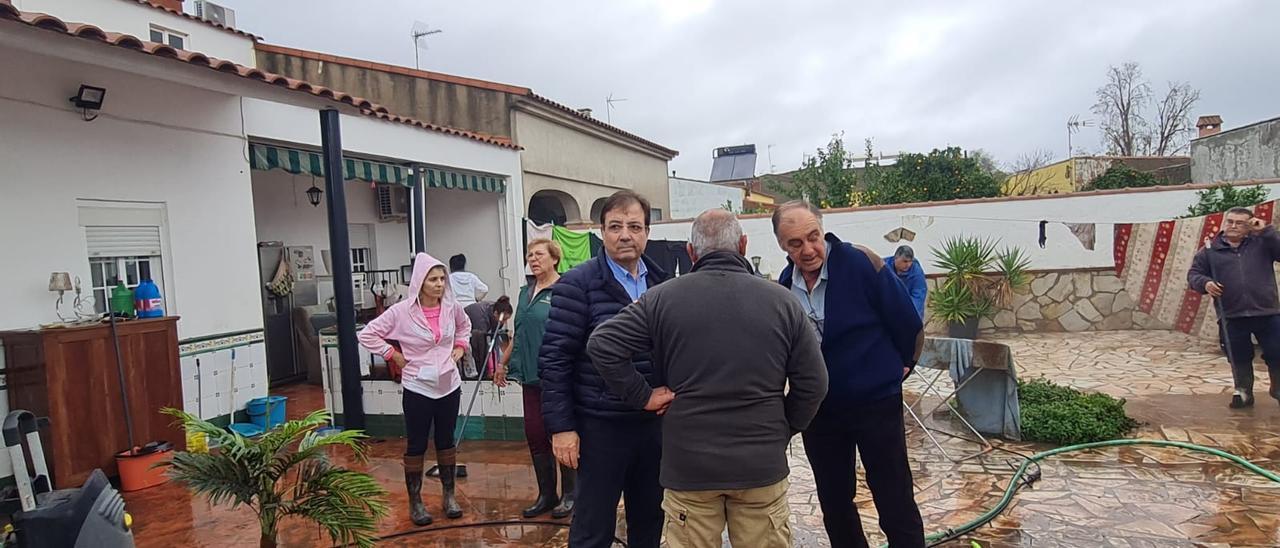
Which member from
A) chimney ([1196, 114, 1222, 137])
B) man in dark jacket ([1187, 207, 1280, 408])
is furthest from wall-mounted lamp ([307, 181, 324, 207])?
chimney ([1196, 114, 1222, 137])

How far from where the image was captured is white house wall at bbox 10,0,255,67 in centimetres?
861

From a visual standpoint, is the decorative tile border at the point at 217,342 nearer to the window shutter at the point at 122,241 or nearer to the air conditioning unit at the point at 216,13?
the window shutter at the point at 122,241

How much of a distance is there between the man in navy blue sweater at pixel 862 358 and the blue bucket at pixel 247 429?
17.6ft

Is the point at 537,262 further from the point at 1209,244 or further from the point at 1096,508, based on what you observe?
the point at 1209,244

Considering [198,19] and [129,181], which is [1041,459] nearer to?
[129,181]

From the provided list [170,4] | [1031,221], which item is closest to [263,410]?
[170,4]

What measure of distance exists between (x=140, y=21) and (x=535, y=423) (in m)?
8.89

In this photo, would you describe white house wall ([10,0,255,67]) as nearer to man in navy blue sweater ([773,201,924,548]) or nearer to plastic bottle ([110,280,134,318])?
plastic bottle ([110,280,134,318])

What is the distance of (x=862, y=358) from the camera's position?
294cm

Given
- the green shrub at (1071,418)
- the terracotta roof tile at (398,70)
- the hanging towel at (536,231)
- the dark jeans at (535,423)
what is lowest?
the green shrub at (1071,418)

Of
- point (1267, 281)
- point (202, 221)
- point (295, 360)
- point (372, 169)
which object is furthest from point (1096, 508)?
point (295, 360)

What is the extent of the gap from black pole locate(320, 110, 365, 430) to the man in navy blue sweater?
4.45 meters

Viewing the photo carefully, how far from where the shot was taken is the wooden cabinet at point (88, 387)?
477 centimetres

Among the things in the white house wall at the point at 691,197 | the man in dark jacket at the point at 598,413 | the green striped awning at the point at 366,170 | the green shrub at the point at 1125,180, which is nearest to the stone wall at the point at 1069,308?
the green shrub at the point at 1125,180
